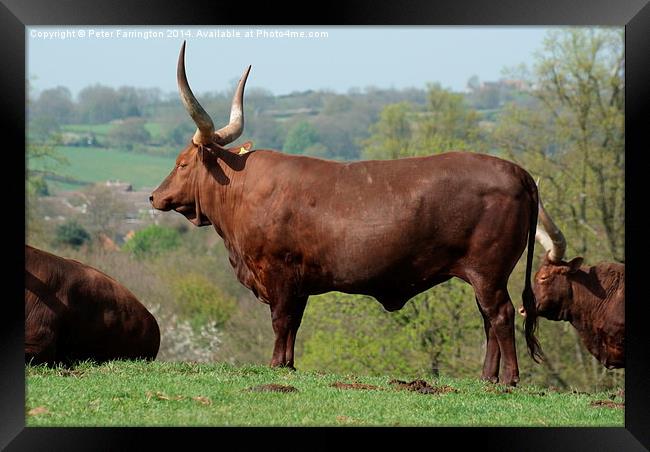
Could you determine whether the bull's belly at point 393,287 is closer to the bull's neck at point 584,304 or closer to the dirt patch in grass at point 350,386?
the dirt patch in grass at point 350,386

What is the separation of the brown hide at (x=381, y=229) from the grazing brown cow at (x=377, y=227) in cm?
1

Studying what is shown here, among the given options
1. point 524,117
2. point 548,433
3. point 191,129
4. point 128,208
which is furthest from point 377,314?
point 548,433

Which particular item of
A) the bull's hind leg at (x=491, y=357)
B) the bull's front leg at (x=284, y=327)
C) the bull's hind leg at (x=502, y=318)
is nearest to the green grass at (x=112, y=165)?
the bull's front leg at (x=284, y=327)

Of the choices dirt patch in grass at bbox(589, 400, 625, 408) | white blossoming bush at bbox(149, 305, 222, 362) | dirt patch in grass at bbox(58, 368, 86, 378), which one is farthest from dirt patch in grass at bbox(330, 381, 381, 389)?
white blossoming bush at bbox(149, 305, 222, 362)

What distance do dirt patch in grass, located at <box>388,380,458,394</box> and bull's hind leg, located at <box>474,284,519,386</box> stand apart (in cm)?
74

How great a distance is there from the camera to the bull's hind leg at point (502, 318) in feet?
36.1

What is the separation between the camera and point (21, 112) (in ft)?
32.0

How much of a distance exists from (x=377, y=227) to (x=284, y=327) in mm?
1599

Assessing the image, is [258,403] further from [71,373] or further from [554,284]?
[554,284]

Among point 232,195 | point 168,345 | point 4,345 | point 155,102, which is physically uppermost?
point 155,102

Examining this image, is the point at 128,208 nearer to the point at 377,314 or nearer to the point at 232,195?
the point at 377,314

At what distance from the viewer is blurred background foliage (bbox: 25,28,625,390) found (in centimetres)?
3275

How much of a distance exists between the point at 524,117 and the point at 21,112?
88.2 ft

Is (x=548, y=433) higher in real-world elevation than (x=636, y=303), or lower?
lower
